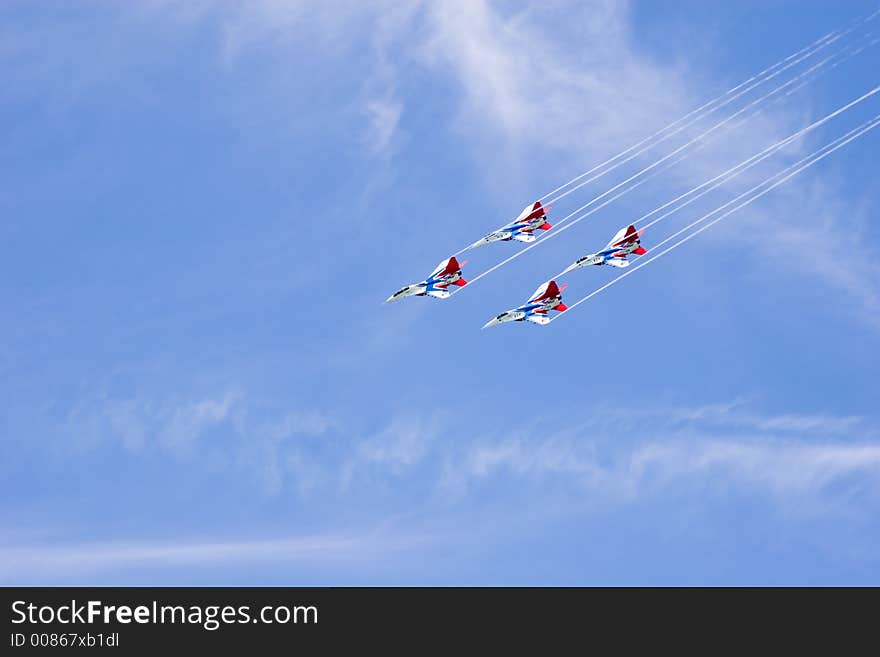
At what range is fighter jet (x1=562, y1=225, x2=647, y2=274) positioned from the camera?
494ft

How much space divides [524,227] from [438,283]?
33.6 feet

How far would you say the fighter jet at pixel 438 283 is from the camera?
148 m

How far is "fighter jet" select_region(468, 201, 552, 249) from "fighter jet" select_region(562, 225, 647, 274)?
5.04 meters

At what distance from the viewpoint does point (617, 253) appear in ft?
495

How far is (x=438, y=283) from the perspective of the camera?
14838 cm

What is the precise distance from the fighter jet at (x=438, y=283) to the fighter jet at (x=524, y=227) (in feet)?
14.4
